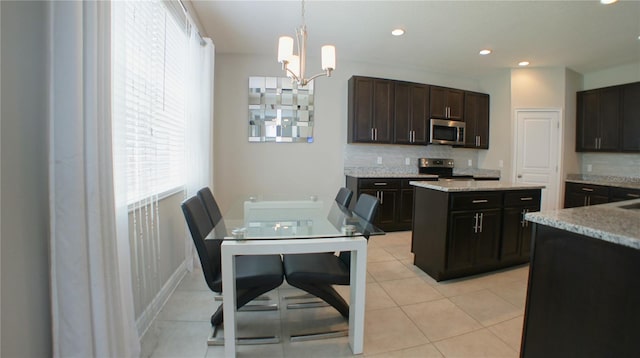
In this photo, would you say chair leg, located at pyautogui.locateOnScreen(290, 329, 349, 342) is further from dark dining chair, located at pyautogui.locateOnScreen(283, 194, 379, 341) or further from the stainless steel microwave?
the stainless steel microwave

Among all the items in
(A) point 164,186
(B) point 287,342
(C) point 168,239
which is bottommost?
(B) point 287,342

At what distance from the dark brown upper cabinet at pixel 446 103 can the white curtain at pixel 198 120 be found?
350cm

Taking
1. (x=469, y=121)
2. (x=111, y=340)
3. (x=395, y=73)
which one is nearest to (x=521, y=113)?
(x=469, y=121)

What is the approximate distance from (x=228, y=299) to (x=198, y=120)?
2.04m

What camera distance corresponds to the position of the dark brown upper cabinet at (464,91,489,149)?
4.70 m

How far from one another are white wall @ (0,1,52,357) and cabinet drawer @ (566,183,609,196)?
6096mm

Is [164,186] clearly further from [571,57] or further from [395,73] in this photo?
[571,57]

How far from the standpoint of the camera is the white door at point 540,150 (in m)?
4.38

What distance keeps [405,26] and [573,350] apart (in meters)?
3.22

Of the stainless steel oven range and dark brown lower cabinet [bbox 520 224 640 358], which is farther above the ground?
the stainless steel oven range

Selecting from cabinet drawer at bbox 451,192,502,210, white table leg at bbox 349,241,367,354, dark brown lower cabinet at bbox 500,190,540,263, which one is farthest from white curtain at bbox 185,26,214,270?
dark brown lower cabinet at bbox 500,190,540,263

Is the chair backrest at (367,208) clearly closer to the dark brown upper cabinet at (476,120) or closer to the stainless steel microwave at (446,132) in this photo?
Result: the stainless steel microwave at (446,132)

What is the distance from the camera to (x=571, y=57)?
3.85m

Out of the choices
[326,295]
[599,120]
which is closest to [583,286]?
[326,295]
